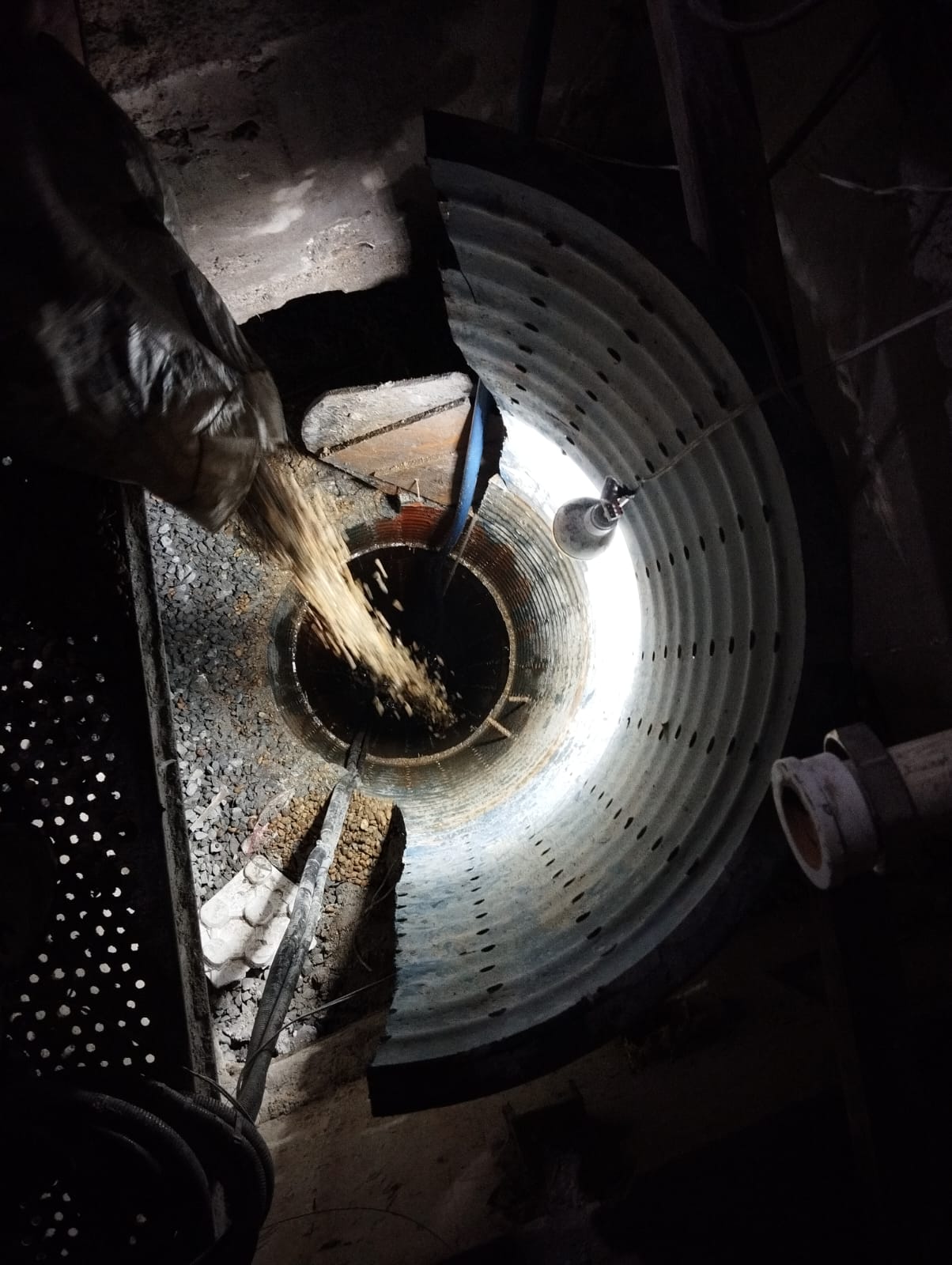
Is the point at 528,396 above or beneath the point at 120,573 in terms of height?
above

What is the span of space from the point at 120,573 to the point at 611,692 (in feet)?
9.42

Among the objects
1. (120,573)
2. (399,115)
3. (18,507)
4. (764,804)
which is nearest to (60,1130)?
(120,573)

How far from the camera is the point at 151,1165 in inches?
97.0

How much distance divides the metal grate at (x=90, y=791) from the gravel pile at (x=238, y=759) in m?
2.05

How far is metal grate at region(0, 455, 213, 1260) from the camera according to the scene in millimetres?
2527

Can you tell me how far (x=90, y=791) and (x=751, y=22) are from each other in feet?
10.8

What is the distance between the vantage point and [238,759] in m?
4.93

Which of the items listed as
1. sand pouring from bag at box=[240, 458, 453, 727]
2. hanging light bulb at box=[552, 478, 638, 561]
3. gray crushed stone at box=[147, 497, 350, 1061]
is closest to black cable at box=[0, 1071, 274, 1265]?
gray crushed stone at box=[147, 497, 350, 1061]

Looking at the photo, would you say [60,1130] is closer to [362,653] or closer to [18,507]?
[18,507]

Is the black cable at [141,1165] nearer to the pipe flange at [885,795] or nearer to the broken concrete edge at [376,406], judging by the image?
the pipe flange at [885,795]

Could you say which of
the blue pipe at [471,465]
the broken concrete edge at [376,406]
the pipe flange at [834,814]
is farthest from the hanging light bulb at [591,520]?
the pipe flange at [834,814]

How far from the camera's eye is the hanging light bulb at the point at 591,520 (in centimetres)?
324

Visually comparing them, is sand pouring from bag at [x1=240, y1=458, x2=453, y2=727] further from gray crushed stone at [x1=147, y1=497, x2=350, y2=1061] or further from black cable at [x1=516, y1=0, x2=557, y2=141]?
black cable at [x1=516, y1=0, x2=557, y2=141]

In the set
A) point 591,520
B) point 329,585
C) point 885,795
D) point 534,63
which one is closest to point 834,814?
point 885,795
